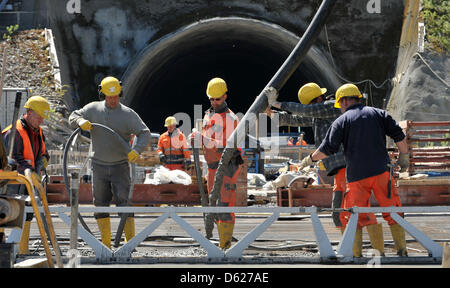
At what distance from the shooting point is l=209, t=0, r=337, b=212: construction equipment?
8.01m

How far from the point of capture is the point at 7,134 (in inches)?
297

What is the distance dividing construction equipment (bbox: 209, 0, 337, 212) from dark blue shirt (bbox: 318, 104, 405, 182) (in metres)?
1.45

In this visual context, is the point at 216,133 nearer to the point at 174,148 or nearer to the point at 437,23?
the point at 174,148

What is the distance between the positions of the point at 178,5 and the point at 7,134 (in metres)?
15.7

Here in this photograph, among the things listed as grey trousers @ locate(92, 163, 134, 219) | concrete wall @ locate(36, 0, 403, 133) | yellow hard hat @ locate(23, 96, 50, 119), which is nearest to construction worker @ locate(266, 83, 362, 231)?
grey trousers @ locate(92, 163, 134, 219)

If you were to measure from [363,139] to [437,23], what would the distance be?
18.1 meters

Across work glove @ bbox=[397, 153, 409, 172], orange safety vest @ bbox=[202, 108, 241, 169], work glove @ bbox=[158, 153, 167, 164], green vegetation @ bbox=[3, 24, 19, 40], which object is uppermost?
green vegetation @ bbox=[3, 24, 19, 40]

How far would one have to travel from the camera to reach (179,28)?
2231 centimetres

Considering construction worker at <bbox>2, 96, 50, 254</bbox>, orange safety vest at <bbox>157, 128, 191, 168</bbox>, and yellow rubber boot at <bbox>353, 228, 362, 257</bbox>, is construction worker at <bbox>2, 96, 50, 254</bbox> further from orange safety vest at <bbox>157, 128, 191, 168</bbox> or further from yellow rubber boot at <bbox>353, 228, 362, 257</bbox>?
orange safety vest at <bbox>157, 128, 191, 168</bbox>

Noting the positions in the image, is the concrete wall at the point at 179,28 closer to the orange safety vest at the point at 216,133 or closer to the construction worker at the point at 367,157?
the orange safety vest at the point at 216,133

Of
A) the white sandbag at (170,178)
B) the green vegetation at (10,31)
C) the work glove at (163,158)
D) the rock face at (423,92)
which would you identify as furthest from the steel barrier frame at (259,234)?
the green vegetation at (10,31)
